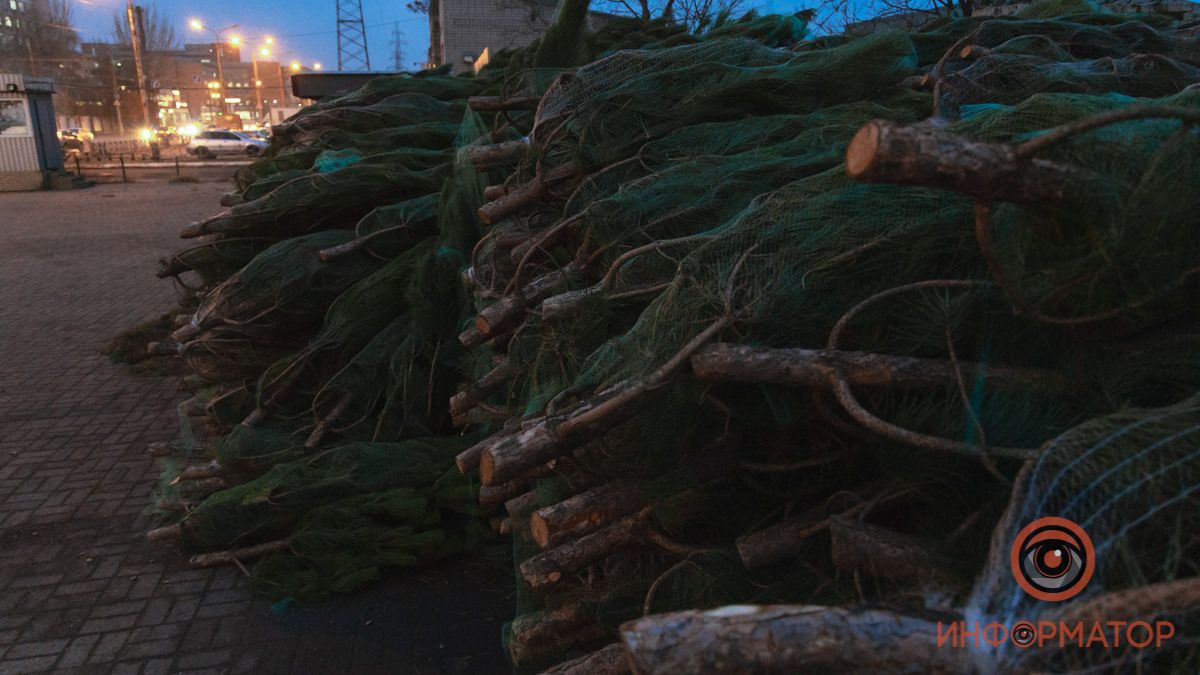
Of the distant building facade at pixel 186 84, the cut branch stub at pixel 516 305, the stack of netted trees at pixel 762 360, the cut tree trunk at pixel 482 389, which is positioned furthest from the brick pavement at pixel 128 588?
the distant building facade at pixel 186 84

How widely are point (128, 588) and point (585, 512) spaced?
112 inches

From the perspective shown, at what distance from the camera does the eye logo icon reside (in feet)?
5.35

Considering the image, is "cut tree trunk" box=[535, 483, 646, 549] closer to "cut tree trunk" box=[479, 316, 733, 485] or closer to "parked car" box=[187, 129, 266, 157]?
"cut tree trunk" box=[479, 316, 733, 485]

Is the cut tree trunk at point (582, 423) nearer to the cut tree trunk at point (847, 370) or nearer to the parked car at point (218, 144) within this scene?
the cut tree trunk at point (847, 370)

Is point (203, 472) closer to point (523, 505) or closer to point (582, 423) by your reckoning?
point (523, 505)

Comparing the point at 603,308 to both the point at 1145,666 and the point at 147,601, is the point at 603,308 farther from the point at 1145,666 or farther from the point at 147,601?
the point at 147,601

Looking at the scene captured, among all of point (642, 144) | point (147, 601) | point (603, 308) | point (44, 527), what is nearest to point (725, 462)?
point (603, 308)

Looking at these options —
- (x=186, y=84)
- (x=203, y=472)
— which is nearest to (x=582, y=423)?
(x=203, y=472)

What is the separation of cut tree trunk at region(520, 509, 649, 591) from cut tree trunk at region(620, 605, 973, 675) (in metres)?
1.30

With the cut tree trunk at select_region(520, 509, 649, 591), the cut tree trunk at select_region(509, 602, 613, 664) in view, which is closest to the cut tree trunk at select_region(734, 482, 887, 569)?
the cut tree trunk at select_region(520, 509, 649, 591)

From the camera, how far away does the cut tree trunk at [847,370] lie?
2234 mm

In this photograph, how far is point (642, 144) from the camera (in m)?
4.36

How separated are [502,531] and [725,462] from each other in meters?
1.56

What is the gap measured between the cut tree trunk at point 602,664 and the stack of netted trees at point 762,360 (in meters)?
0.01
